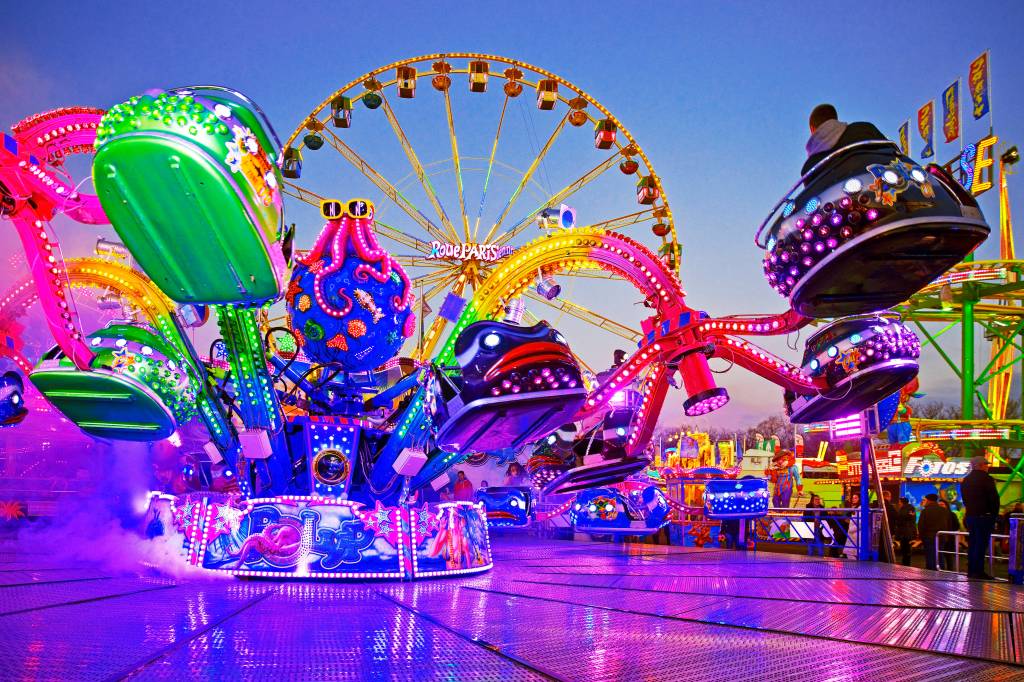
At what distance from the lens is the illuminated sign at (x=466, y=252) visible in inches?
695

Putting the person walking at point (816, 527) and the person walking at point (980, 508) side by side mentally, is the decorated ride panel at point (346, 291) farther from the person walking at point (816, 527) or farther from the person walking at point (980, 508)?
the person walking at point (816, 527)

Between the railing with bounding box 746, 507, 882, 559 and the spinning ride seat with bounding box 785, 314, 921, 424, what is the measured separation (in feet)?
17.7

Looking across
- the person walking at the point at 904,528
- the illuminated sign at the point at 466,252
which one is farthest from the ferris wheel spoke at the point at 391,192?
the person walking at the point at 904,528

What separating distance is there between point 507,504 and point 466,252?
5809mm

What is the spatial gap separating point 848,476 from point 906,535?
1296 cm

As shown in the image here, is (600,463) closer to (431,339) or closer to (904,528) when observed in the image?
(431,339)

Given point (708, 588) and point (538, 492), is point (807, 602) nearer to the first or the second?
point (708, 588)

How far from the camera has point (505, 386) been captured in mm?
5723

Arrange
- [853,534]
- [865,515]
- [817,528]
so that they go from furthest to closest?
[817,528] < [853,534] < [865,515]

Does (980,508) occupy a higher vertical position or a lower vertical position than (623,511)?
higher

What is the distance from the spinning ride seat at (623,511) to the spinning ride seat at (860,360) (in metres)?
7.78

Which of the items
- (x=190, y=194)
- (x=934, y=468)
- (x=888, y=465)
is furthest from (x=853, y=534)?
(x=888, y=465)

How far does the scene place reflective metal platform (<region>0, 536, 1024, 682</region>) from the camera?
3.07 meters

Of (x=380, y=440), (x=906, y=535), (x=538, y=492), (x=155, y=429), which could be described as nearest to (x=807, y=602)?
(x=380, y=440)
